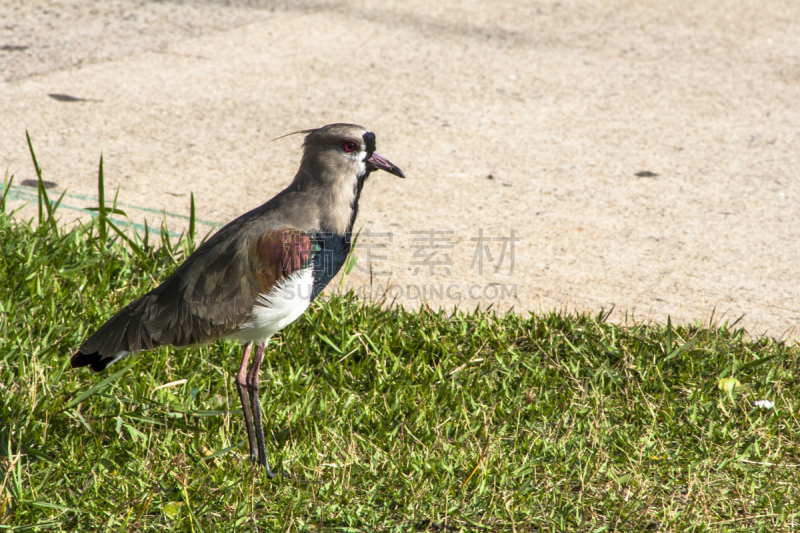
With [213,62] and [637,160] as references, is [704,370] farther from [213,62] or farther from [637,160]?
[213,62]

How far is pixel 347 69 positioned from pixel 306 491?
14.6 ft

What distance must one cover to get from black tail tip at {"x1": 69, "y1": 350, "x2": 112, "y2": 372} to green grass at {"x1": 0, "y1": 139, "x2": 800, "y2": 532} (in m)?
0.07

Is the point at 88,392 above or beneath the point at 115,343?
beneath

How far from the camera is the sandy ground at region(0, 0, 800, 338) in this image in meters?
4.42

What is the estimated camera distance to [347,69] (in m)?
6.60

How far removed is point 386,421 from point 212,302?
2.77ft

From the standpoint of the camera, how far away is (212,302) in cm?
298

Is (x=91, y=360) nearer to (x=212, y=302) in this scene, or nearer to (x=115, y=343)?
(x=115, y=343)

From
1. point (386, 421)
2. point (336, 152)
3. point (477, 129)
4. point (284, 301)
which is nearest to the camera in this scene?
point (284, 301)

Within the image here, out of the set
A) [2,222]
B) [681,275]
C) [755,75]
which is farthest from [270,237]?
[755,75]

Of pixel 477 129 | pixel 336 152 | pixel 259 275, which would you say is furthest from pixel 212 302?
pixel 477 129

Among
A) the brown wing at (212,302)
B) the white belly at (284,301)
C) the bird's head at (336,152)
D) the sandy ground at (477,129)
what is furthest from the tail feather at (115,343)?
the sandy ground at (477,129)

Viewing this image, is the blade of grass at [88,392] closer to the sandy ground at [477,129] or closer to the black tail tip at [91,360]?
the black tail tip at [91,360]

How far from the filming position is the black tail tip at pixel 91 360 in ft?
9.77
